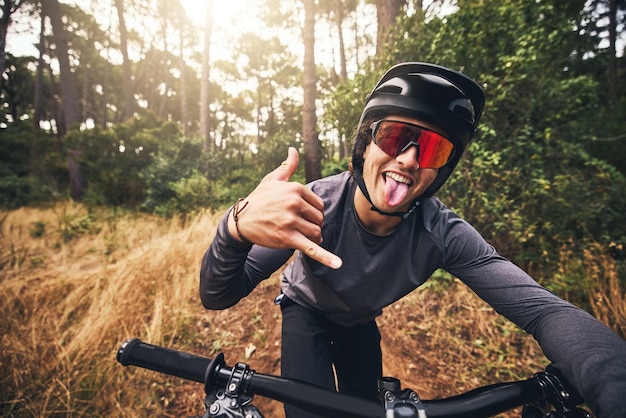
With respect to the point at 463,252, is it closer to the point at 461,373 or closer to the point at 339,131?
the point at 461,373

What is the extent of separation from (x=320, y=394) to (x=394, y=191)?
40.8 inches

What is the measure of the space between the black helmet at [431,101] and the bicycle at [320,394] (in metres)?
1.00

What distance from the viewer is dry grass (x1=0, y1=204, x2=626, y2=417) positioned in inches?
104

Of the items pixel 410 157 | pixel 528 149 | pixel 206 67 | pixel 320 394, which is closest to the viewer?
pixel 320 394

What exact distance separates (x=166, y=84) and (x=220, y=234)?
93.3ft

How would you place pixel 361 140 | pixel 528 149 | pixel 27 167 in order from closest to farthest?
pixel 361 140, pixel 528 149, pixel 27 167

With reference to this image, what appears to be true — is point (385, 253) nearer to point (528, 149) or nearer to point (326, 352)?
point (326, 352)

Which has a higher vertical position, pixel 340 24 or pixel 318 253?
pixel 340 24

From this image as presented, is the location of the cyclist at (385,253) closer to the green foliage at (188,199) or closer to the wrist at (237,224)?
the wrist at (237,224)

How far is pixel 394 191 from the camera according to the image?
150 cm

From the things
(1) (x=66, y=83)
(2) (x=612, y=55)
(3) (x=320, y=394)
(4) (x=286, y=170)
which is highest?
(2) (x=612, y=55)

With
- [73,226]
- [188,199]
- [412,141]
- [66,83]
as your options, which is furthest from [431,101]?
[66,83]

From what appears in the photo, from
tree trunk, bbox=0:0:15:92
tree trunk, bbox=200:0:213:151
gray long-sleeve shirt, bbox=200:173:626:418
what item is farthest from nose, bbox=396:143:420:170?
tree trunk, bbox=200:0:213:151

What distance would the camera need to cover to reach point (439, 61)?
470 cm
